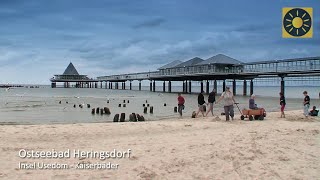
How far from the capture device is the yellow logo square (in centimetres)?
750

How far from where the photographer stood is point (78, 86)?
171 meters

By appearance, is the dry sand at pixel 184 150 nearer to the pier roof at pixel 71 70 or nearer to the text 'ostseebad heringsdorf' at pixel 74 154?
the text 'ostseebad heringsdorf' at pixel 74 154

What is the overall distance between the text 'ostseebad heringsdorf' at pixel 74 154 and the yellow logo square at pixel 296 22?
469 centimetres

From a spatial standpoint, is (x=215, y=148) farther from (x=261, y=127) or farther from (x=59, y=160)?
(x=261, y=127)

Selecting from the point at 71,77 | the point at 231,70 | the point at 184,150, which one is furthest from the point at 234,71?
the point at 71,77

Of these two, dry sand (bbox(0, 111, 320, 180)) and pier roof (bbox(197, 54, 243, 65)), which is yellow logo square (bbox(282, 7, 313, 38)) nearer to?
dry sand (bbox(0, 111, 320, 180))

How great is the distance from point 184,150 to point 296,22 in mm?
4085

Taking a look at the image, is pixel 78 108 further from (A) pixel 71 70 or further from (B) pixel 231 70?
(A) pixel 71 70

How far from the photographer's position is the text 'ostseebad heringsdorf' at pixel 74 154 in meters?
Result: 7.79

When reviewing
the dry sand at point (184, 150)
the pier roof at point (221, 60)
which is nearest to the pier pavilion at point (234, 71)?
the pier roof at point (221, 60)

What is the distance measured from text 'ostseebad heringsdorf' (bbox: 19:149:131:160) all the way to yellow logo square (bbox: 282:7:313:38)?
4693mm

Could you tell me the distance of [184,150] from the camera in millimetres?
8562

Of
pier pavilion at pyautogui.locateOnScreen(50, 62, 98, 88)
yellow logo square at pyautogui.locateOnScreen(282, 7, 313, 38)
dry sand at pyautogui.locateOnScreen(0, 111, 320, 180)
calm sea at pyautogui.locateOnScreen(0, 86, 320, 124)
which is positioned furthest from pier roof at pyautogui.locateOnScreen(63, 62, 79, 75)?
yellow logo square at pyautogui.locateOnScreen(282, 7, 313, 38)

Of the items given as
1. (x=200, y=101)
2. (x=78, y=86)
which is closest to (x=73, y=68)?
(x=78, y=86)
